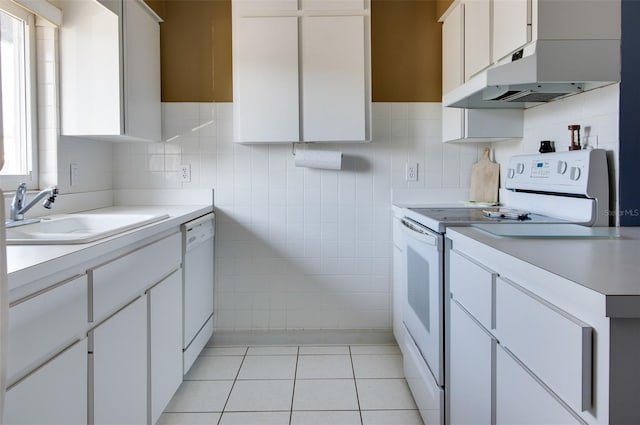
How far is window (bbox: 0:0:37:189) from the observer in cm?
217

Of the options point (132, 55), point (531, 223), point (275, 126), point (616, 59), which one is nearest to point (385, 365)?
point (531, 223)

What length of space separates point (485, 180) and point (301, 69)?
132cm

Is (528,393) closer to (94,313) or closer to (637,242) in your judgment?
(637,242)

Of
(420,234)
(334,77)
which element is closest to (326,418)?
(420,234)

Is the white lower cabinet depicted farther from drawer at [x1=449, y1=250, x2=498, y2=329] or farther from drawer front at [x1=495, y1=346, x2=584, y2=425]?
drawer front at [x1=495, y1=346, x2=584, y2=425]

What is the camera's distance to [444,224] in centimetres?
180

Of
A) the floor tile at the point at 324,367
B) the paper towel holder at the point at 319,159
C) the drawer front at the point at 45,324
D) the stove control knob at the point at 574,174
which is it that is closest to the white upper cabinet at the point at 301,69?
the paper towel holder at the point at 319,159

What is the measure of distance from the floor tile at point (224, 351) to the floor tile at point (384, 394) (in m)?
0.83

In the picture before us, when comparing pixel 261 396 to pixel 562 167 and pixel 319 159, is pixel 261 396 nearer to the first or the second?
pixel 319 159

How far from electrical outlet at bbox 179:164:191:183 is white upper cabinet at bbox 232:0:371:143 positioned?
19.8 inches

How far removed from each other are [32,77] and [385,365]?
2414 millimetres

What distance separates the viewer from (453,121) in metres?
2.81

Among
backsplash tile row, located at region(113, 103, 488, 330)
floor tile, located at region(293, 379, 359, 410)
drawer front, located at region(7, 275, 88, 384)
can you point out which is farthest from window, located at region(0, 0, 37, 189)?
floor tile, located at region(293, 379, 359, 410)

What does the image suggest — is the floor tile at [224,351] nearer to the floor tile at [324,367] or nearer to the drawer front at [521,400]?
the floor tile at [324,367]
